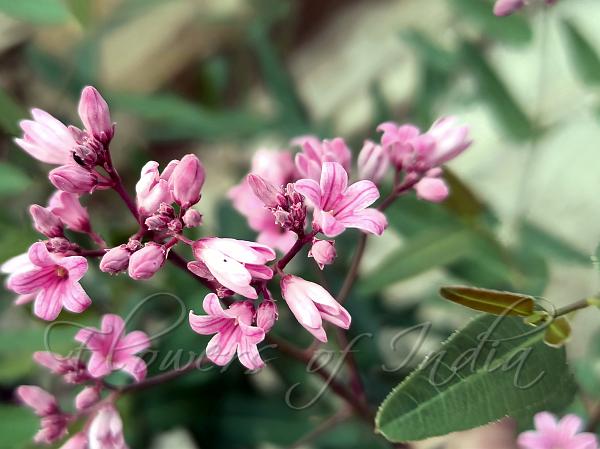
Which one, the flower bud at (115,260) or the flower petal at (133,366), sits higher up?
the flower bud at (115,260)

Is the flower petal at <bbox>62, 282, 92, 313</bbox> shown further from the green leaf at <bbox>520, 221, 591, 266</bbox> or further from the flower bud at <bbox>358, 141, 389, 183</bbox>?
the green leaf at <bbox>520, 221, 591, 266</bbox>

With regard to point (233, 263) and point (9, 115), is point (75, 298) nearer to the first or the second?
point (233, 263)

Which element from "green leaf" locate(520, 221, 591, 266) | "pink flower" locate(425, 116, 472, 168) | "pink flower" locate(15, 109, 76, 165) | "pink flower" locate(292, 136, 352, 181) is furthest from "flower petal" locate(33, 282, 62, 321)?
"green leaf" locate(520, 221, 591, 266)

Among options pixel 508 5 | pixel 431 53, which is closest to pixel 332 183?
pixel 508 5

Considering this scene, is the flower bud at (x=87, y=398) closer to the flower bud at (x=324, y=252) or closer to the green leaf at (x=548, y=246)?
the flower bud at (x=324, y=252)

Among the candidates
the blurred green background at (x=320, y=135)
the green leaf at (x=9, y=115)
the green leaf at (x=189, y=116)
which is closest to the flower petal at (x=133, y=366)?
the blurred green background at (x=320, y=135)
